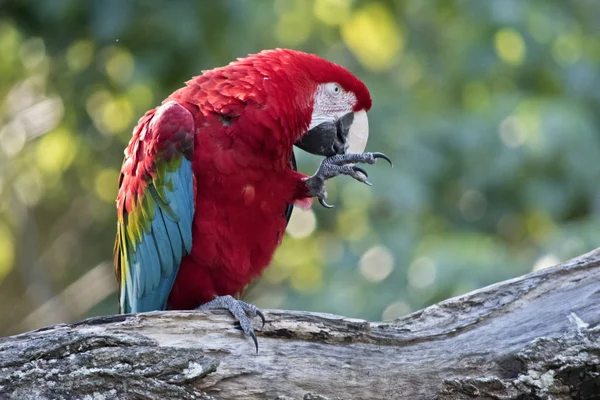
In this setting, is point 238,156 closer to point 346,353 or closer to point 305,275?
point 346,353

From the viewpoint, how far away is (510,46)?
5102 millimetres

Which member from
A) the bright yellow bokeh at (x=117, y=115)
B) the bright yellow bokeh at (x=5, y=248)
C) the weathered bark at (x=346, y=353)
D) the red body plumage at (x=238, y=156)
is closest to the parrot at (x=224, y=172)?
the red body plumage at (x=238, y=156)

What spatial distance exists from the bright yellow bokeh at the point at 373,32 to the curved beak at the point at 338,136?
238cm

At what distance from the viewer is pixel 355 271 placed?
4.29m

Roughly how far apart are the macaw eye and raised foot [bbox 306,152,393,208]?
0.22m

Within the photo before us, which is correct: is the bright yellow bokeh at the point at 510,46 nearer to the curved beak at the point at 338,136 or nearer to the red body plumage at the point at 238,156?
the curved beak at the point at 338,136

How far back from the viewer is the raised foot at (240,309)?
2.08 metres

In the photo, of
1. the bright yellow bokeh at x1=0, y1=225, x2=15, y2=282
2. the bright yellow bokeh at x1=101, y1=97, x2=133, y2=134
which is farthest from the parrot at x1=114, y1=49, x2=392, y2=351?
the bright yellow bokeh at x1=0, y1=225, x2=15, y2=282

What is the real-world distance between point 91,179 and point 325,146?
12.5 ft

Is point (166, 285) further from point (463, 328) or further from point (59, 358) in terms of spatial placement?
point (463, 328)

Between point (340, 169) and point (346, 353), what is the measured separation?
2.40ft

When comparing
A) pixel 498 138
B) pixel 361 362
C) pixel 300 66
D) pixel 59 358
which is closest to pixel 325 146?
pixel 300 66

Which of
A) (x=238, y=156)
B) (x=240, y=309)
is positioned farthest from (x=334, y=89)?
(x=240, y=309)

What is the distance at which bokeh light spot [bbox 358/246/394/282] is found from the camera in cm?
423
